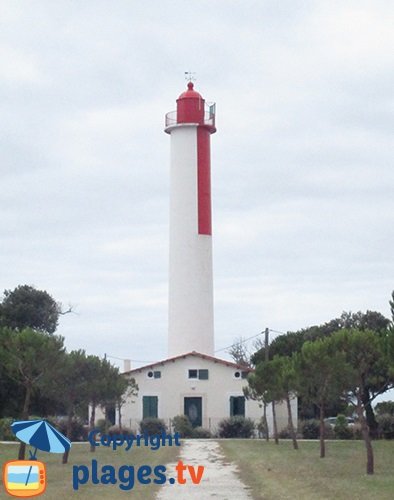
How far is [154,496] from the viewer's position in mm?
20375

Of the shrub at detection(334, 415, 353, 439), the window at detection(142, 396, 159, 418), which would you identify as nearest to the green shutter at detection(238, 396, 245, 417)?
the window at detection(142, 396, 159, 418)

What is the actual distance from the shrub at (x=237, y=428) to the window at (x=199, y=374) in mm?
3176

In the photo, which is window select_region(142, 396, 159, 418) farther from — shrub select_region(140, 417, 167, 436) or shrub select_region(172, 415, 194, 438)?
shrub select_region(172, 415, 194, 438)

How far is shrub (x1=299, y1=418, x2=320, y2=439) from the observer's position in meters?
50.1

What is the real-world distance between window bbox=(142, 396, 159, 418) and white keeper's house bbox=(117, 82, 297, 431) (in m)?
0.06

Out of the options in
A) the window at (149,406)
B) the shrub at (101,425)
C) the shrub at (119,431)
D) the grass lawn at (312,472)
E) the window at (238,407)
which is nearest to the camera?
the grass lawn at (312,472)

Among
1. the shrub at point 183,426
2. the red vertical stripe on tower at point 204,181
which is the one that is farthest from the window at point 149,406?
the red vertical stripe on tower at point 204,181

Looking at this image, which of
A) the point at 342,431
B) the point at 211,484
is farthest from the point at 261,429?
the point at 211,484

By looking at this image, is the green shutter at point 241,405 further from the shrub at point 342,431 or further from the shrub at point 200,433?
the shrub at point 342,431

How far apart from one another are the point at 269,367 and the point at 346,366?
17.7 m

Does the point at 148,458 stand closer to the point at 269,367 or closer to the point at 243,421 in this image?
the point at 269,367

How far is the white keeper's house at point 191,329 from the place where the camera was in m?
54.2

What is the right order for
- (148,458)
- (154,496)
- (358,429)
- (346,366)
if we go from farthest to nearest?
1. (358,429)
2. (148,458)
3. (346,366)
4. (154,496)

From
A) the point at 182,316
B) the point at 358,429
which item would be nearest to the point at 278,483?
the point at 358,429
